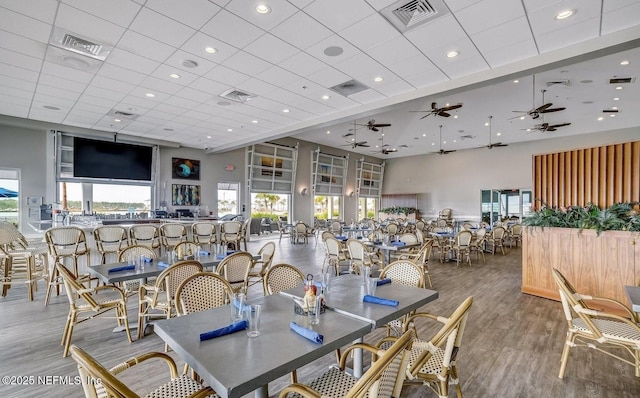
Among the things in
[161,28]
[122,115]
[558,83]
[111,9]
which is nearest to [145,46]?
[161,28]

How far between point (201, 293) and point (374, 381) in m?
1.89

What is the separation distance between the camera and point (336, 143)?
16.3 m

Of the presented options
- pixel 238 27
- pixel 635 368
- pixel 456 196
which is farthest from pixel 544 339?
pixel 456 196

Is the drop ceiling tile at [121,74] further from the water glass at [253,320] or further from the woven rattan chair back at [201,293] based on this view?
the water glass at [253,320]

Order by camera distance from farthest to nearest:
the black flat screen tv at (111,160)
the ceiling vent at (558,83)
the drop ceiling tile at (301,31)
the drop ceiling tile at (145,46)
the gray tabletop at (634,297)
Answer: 1. the black flat screen tv at (111,160)
2. the ceiling vent at (558,83)
3. the drop ceiling tile at (145,46)
4. the drop ceiling tile at (301,31)
5. the gray tabletop at (634,297)

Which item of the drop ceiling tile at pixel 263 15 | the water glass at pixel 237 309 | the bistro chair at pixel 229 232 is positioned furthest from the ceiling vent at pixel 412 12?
the bistro chair at pixel 229 232

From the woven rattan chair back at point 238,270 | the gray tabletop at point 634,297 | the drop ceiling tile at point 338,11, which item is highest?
the drop ceiling tile at point 338,11

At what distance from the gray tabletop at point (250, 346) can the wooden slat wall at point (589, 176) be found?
836cm

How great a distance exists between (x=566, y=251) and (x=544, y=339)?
2.13 meters

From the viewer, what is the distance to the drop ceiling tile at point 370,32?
13.2ft

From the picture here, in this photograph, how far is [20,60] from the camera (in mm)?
4914

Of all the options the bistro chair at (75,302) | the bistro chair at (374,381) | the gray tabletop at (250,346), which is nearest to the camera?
the bistro chair at (374,381)

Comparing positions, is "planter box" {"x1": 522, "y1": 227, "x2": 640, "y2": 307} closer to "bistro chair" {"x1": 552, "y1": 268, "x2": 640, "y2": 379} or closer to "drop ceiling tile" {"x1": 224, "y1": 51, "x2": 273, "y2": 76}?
"bistro chair" {"x1": 552, "y1": 268, "x2": 640, "y2": 379}

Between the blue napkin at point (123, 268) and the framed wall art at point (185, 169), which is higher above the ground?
the framed wall art at point (185, 169)
